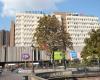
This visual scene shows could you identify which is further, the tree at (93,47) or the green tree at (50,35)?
the green tree at (50,35)

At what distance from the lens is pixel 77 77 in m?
51.6

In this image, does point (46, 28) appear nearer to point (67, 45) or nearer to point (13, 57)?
point (67, 45)

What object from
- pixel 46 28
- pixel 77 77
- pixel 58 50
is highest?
pixel 46 28

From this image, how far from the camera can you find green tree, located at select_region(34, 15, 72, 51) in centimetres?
7450

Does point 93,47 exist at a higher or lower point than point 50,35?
lower

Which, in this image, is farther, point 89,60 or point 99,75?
point 89,60

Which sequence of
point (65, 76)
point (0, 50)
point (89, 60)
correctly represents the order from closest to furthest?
point (65, 76) → point (89, 60) → point (0, 50)

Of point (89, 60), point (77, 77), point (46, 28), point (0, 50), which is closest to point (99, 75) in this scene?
point (77, 77)

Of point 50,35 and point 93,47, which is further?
point 50,35

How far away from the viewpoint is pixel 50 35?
245 feet

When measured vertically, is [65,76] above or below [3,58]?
below

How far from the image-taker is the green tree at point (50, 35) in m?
→ 74.5

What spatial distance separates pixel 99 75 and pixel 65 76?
5.84 m

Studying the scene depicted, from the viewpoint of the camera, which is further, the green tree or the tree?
the green tree
